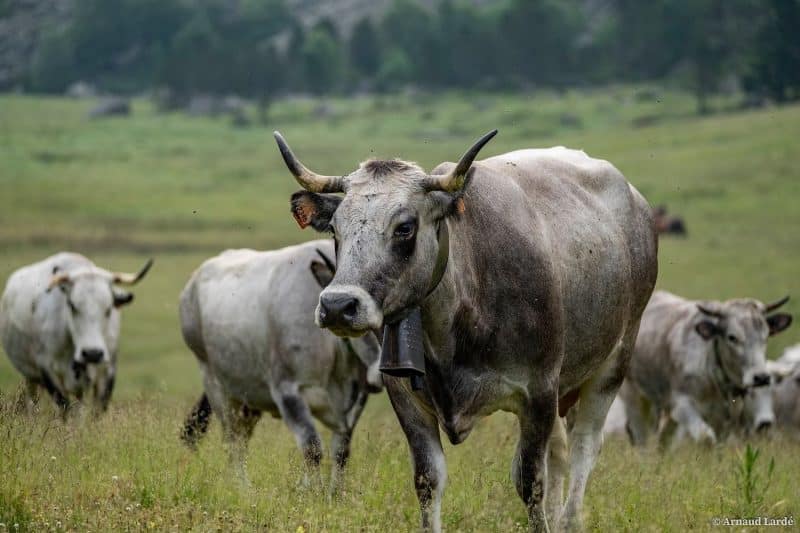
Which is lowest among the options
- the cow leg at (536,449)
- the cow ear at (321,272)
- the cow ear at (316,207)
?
the cow ear at (321,272)

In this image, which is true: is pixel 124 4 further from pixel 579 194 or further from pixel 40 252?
pixel 579 194

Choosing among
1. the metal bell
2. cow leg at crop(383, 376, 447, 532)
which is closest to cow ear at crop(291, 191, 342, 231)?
the metal bell

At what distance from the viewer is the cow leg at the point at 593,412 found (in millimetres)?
8148

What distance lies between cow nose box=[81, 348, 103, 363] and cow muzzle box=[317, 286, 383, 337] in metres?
7.81

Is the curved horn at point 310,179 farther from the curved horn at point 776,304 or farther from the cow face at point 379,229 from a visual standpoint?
the curved horn at point 776,304

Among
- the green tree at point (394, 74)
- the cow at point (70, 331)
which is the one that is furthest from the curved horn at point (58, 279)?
the green tree at point (394, 74)

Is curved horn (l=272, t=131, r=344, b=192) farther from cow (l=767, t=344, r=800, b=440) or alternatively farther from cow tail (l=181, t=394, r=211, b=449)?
cow (l=767, t=344, r=800, b=440)

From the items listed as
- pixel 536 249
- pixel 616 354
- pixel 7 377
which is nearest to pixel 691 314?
pixel 616 354

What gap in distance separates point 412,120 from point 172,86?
37.3 m

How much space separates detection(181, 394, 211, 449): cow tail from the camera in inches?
391

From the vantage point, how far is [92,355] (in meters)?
13.3

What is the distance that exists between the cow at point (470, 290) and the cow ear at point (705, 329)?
6.37m

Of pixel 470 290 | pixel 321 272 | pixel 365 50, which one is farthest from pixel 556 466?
pixel 365 50

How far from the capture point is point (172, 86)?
395ft
